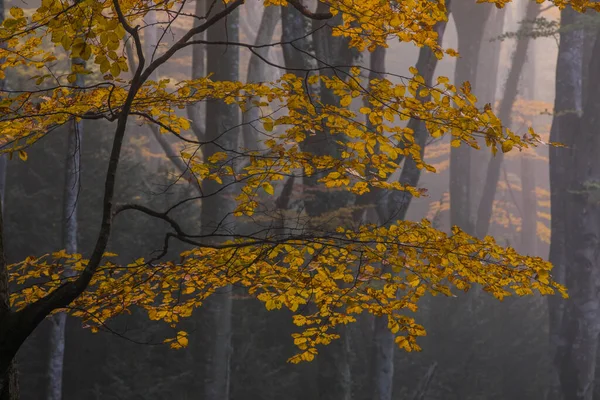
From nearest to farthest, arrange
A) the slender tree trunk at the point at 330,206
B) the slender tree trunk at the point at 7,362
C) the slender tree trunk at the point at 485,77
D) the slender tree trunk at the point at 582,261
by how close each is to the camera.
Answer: the slender tree trunk at the point at 7,362
the slender tree trunk at the point at 330,206
the slender tree trunk at the point at 582,261
the slender tree trunk at the point at 485,77

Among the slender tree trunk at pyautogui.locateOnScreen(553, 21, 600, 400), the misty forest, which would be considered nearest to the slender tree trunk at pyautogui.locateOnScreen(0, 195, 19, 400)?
the misty forest

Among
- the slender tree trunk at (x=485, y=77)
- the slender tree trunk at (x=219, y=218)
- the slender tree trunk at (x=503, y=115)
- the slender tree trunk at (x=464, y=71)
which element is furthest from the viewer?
the slender tree trunk at (x=485, y=77)

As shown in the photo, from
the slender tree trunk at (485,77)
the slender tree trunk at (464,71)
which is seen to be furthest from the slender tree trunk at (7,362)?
the slender tree trunk at (485,77)

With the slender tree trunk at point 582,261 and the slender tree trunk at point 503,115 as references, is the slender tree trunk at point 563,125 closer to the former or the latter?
the slender tree trunk at point 582,261

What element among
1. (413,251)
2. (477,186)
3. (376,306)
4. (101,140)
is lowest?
(376,306)

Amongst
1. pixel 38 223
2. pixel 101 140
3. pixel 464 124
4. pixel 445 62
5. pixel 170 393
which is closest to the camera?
pixel 464 124

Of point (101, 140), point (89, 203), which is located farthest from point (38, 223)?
point (101, 140)

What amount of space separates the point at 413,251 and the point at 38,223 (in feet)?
29.9

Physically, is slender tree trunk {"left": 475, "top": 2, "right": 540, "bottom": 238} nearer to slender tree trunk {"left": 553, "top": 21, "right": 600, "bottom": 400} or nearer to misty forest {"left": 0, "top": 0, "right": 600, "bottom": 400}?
misty forest {"left": 0, "top": 0, "right": 600, "bottom": 400}

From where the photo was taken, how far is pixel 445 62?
42812 mm

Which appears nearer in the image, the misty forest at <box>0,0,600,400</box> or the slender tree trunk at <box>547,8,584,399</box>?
the misty forest at <box>0,0,600,400</box>

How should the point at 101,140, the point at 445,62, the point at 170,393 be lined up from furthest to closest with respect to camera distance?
the point at 445,62
the point at 101,140
the point at 170,393

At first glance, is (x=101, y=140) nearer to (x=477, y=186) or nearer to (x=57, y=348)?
(x=57, y=348)

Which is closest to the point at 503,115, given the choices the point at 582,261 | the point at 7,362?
the point at 582,261
